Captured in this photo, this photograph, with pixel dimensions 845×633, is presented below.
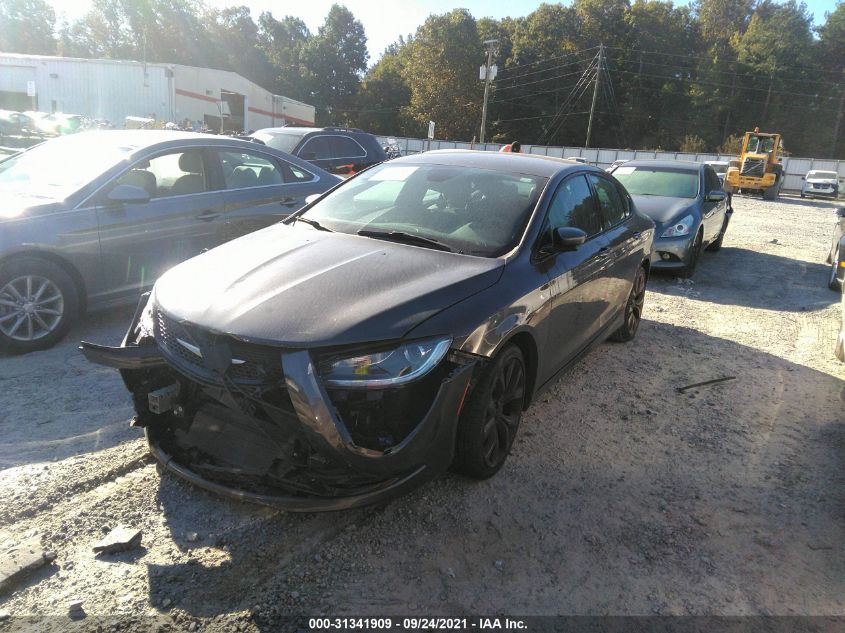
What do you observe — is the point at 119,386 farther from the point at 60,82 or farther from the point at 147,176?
the point at 60,82

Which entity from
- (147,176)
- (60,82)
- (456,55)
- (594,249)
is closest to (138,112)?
(60,82)

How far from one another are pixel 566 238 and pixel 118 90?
41869mm

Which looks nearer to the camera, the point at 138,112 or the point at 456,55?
the point at 138,112

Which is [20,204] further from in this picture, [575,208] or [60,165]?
[575,208]

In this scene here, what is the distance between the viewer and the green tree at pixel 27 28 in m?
82.2

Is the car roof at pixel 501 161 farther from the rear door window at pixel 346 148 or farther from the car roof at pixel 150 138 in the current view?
the rear door window at pixel 346 148

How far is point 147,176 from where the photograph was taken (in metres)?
5.21

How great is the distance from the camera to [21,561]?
8.00 feet

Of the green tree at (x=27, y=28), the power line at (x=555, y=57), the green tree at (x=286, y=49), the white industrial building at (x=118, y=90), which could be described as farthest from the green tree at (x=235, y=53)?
the white industrial building at (x=118, y=90)

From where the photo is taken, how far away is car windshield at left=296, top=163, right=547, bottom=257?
3537mm

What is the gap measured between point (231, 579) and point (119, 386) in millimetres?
2201

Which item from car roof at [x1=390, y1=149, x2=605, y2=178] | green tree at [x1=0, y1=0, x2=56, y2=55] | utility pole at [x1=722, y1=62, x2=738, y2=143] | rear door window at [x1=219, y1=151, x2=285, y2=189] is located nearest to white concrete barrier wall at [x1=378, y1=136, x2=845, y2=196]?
utility pole at [x1=722, y1=62, x2=738, y2=143]

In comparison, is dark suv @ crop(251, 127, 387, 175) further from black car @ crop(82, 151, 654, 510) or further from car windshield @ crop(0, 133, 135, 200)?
black car @ crop(82, 151, 654, 510)

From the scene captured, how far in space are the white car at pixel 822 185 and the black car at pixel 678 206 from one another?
26.4 meters
